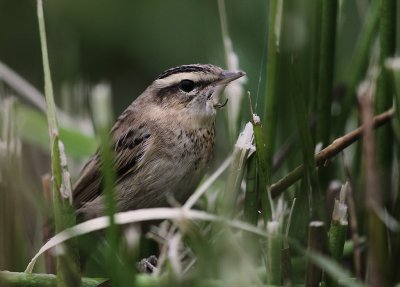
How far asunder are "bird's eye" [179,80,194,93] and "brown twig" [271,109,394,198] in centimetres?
71

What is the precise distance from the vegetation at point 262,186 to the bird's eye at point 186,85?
18cm

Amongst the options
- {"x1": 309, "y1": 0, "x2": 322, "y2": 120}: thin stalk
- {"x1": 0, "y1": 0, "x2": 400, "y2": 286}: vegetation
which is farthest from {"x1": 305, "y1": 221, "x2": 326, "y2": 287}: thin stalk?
{"x1": 309, "y1": 0, "x2": 322, "y2": 120}: thin stalk

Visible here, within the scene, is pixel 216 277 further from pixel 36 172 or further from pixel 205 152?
pixel 36 172

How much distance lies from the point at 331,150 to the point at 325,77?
441mm

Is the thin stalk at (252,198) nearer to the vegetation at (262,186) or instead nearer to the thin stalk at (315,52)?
the vegetation at (262,186)

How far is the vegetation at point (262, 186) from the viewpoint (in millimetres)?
2480

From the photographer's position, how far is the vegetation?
2480mm

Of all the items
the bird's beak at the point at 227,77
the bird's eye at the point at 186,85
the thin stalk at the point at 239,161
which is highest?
the bird's beak at the point at 227,77

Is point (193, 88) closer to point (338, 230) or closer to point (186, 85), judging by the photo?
point (186, 85)

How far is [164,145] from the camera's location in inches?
148

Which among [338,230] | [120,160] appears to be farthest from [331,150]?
[120,160]

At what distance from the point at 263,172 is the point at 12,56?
139 inches

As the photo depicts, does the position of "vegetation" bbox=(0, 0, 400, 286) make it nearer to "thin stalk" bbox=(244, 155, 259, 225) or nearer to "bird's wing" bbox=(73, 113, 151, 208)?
"thin stalk" bbox=(244, 155, 259, 225)

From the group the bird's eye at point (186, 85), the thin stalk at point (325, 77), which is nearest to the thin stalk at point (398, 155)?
the thin stalk at point (325, 77)
